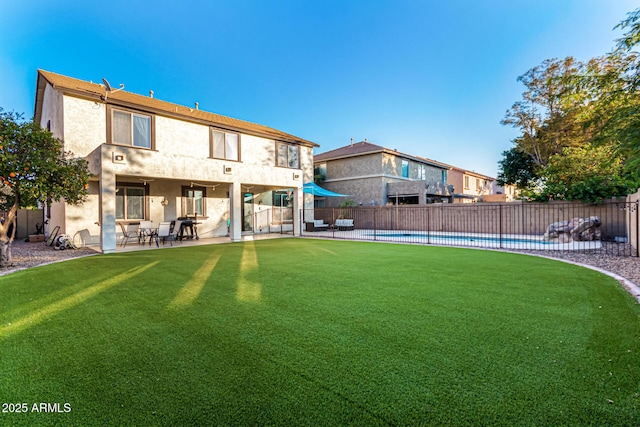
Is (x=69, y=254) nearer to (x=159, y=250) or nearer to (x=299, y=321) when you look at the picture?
(x=159, y=250)

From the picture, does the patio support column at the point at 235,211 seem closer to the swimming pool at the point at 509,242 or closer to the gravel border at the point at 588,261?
the gravel border at the point at 588,261

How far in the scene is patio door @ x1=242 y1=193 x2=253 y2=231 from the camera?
18.5m

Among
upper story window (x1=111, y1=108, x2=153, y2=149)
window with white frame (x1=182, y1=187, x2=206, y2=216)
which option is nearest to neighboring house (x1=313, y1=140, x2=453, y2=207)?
window with white frame (x1=182, y1=187, x2=206, y2=216)

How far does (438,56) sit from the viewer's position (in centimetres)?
1741

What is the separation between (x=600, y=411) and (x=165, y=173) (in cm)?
1294

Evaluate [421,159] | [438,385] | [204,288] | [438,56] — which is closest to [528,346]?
[438,385]

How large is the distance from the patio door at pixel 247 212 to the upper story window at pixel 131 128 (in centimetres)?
641

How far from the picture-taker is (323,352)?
10.0 feet

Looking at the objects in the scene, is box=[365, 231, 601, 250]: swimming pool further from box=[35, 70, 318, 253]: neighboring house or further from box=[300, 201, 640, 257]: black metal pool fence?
box=[35, 70, 318, 253]: neighboring house

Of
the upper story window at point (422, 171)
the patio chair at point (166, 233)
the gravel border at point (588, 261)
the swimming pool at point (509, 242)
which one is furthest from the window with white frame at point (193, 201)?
the upper story window at point (422, 171)

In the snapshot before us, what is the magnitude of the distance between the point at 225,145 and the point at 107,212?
6.66 m

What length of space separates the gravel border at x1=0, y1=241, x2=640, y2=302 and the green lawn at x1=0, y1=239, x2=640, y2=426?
0.73 meters

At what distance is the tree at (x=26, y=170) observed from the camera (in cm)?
797

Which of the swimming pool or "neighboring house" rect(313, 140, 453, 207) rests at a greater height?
"neighboring house" rect(313, 140, 453, 207)
